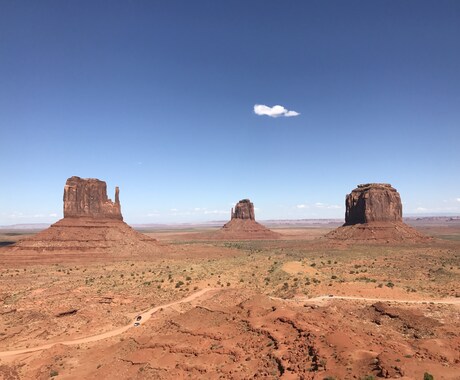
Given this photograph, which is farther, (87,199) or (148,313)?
(87,199)

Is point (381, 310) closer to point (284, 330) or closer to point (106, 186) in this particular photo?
point (284, 330)

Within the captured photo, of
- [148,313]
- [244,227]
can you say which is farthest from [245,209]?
[148,313]

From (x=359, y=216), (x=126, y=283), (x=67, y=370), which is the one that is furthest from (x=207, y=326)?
(x=359, y=216)

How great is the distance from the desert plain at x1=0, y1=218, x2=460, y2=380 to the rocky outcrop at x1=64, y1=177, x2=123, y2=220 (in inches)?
1564

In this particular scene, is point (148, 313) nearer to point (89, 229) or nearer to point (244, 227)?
point (89, 229)

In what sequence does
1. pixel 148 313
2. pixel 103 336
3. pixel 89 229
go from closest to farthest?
1. pixel 103 336
2. pixel 148 313
3. pixel 89 229

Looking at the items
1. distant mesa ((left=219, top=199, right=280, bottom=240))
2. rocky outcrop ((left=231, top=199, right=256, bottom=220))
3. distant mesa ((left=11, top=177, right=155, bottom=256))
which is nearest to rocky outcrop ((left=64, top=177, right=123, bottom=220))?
distant mesa ((left=11, top=177, right=155, bottom=256))

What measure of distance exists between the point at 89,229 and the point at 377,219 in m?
89.0

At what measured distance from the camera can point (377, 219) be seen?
4215 inches

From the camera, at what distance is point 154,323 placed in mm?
29219

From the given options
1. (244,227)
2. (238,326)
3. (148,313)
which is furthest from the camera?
(244,227)

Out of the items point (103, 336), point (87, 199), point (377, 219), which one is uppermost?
point (87, 199)

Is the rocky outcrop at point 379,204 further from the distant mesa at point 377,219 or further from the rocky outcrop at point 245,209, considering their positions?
the rocky outcrop at point 245,209

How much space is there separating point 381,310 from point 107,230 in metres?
75.9
